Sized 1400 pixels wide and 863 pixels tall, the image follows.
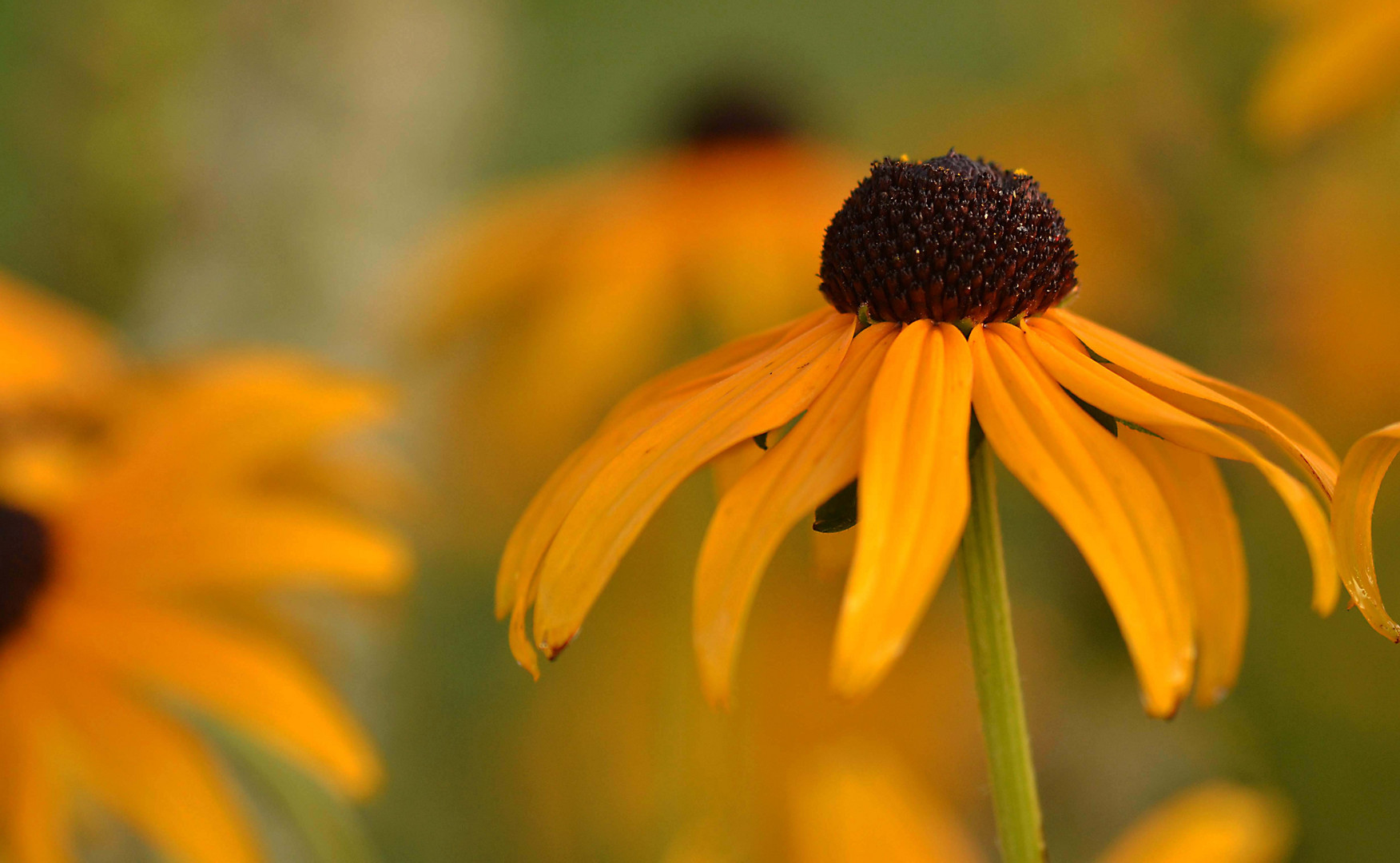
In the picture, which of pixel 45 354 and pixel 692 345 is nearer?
pixel 45 354

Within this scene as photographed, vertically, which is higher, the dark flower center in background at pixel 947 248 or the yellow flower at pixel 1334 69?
the yellow flower at pixel 1334 69

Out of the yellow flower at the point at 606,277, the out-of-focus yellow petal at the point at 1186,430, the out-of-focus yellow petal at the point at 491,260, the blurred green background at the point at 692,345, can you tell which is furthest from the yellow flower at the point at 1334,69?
the out-of-focus yellow petal at the point at 491,260

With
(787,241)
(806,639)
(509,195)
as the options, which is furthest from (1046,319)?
(509,195)

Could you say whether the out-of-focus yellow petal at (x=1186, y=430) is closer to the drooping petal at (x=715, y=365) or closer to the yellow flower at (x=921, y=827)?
the drooping petal at (x=715, y=365)

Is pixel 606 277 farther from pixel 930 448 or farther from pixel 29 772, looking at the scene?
pixel 930 448

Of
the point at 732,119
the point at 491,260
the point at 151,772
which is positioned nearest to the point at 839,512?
the point at 151,772
